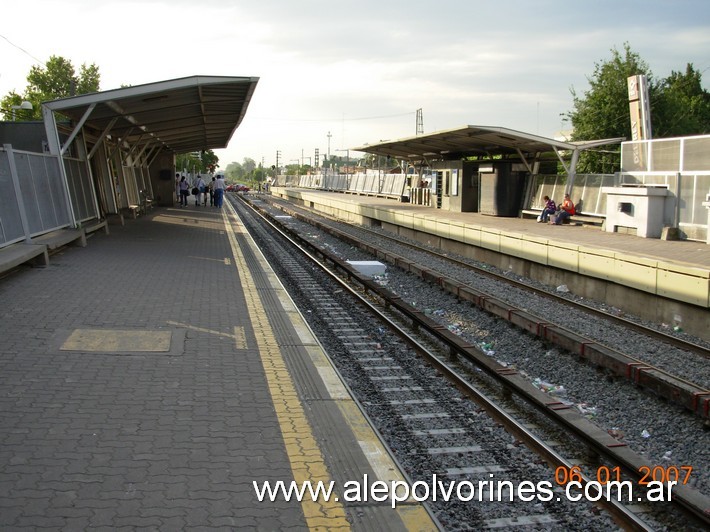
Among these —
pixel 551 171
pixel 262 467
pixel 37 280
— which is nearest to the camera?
pixel 262 467

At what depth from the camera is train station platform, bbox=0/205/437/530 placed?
11.7ft

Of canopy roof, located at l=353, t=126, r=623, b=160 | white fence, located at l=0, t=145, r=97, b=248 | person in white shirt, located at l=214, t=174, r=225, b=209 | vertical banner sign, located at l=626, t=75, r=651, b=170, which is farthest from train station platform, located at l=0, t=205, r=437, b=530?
person in white shirt, located at l=214, t=174, r=225, b=209

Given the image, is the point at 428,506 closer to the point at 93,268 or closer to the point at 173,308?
the point at 173,308

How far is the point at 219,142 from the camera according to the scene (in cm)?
3622

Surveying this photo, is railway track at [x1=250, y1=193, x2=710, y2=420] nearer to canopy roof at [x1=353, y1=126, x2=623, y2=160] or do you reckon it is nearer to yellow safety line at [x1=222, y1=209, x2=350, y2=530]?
yellow safety line at [x1=222, y1=209, x2=350, y2=530]

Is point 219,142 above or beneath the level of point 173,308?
above

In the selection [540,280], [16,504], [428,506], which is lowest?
[540,280]

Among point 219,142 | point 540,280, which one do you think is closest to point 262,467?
point 540,280

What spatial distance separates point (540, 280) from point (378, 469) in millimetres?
11350

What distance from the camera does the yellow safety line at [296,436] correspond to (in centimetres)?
359

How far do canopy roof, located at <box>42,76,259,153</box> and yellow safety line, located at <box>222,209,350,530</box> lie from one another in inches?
335

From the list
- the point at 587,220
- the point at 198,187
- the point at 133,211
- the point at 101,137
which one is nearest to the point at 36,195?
the point at 101,137

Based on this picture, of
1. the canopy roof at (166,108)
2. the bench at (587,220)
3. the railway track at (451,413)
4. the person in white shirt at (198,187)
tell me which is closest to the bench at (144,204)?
the canopy roof at (166,108)

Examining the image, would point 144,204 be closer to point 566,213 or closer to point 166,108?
point 166,108
